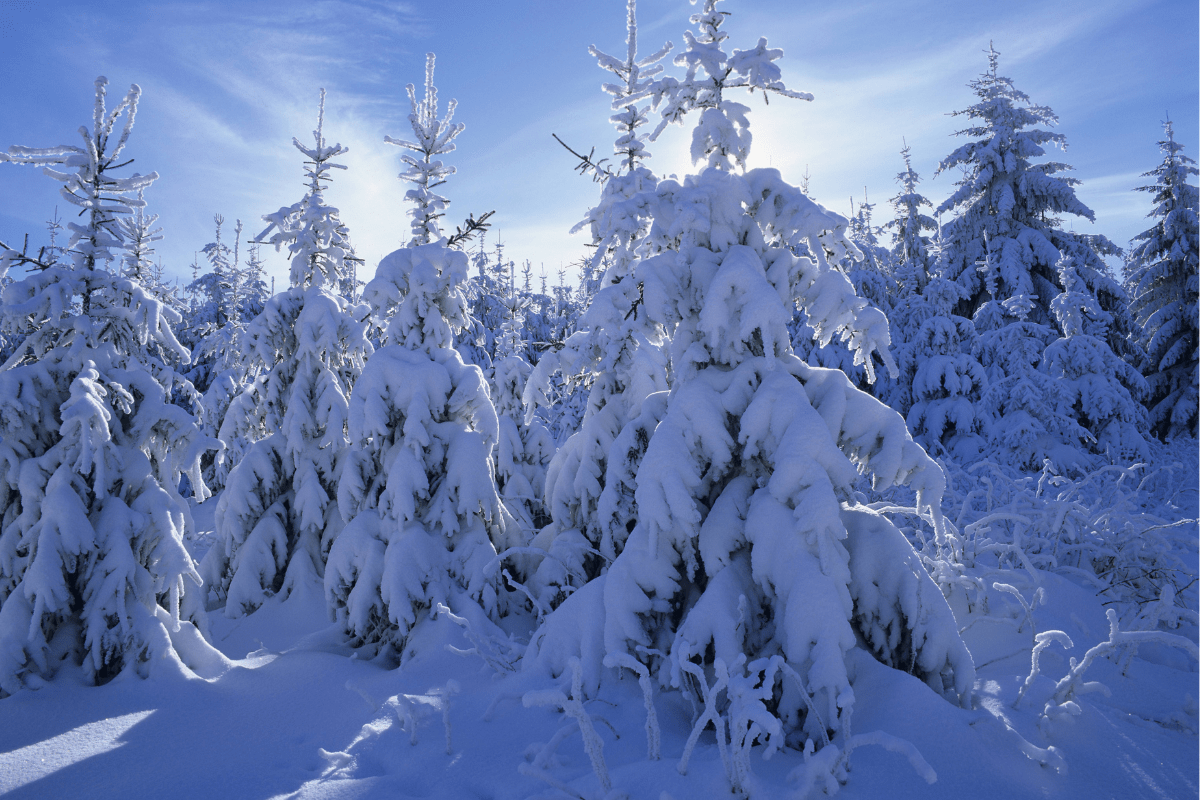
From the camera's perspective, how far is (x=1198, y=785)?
3525mm

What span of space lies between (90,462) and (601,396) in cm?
602

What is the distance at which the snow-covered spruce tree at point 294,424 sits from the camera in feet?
36.9

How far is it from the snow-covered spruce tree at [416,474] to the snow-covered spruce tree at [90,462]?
2058 millimetres

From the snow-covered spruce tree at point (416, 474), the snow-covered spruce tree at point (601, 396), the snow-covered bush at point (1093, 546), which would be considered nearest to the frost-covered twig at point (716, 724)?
the snow-covered spruce tree at point (601, 396)

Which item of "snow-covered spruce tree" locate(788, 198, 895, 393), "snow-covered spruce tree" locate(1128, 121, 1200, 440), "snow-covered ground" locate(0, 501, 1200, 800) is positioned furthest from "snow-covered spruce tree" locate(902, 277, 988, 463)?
"snow-covered ground" locate(0, 501, 1200, 800)

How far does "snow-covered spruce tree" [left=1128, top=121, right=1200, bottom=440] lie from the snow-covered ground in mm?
20232

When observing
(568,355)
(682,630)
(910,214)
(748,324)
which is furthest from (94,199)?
(910,214)

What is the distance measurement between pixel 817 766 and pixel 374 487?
7530 mm

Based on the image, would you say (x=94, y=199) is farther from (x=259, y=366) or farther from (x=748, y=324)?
(x=748, y=324)

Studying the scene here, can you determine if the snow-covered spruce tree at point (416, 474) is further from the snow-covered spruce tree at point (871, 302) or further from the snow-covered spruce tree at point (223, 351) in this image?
the snow-covered spruce tree at point (871, 302)

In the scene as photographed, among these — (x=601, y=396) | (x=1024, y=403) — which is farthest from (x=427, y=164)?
(x=1024, y=403)

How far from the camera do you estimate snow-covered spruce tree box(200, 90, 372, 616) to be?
11.3 meters

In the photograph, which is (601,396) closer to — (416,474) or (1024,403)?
(416,474)

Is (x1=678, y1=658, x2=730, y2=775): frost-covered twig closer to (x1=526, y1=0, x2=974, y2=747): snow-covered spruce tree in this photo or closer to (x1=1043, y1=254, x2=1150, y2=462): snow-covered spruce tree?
(x1=526, y1=0, x2=974, y2=747): snow-covered spruce tree
